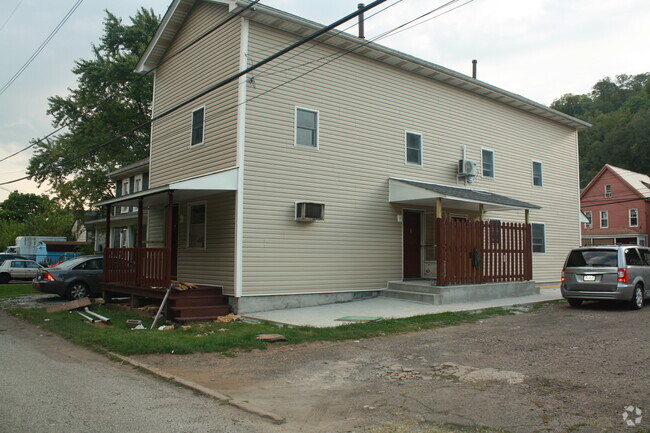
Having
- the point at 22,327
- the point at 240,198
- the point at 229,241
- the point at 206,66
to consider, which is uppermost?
the point at 206,66

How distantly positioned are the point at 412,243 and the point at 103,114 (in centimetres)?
2268

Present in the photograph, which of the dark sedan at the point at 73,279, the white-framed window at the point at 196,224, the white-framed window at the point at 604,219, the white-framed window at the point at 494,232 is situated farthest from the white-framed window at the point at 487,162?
the white-framed window at the point at 604,219

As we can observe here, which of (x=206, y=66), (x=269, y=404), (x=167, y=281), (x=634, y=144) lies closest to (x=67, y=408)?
(x=269, y=404)

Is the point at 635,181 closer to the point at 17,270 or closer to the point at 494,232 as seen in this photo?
the point at 494,232

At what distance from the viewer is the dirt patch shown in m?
4.91

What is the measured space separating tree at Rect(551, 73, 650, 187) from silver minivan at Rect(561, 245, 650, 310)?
4510 cm

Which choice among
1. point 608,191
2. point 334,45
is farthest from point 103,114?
point 608,191

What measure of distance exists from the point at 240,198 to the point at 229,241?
1199mm

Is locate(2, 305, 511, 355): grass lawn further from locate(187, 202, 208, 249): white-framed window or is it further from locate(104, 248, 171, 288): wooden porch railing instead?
locate(187, 202, 208, 249): white-framed window

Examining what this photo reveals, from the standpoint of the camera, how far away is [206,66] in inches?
566

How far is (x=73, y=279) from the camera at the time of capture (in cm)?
1619

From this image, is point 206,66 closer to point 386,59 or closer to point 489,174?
point 386,59

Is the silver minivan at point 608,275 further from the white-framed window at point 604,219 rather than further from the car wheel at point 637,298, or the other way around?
the white-framed window at point 604,219

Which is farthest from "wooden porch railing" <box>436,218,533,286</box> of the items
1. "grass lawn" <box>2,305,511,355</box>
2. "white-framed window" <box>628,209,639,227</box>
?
"white-framed window" <box>628,209,639,227</box>
